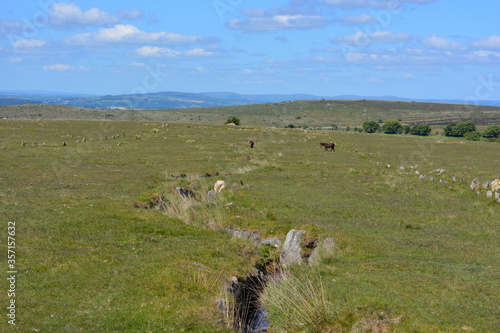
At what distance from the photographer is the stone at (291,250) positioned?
55.3 ft

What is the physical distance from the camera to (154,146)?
5550 cm

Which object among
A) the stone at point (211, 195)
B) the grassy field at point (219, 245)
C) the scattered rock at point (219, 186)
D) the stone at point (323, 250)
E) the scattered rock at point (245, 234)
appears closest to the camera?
the grassy field at point (219, 245)

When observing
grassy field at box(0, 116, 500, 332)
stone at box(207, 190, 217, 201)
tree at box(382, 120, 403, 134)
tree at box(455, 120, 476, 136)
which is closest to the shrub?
tree at box(455, 120, 476, 136)

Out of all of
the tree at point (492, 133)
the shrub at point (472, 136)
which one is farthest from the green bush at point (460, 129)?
the shrub at point (472, 136)

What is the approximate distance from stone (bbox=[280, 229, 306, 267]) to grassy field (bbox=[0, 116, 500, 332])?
104 cm

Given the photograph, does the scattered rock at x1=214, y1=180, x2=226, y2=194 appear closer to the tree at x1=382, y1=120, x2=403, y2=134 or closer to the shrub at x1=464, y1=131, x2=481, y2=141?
the shrub at x1=464, y1=131, x2=481, y2=141

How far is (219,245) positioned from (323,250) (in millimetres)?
4130

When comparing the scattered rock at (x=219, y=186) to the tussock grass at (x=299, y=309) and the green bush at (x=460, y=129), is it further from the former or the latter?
the green bush at (x=460, y=129)

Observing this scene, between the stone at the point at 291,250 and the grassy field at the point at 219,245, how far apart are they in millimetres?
1040

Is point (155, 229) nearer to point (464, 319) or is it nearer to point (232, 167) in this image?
point (464, 319)

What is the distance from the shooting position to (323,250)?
647 inches

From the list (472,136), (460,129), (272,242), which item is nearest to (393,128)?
(460,129)

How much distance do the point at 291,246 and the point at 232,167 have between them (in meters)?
22.8

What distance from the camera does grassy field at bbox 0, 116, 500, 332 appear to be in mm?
11492
